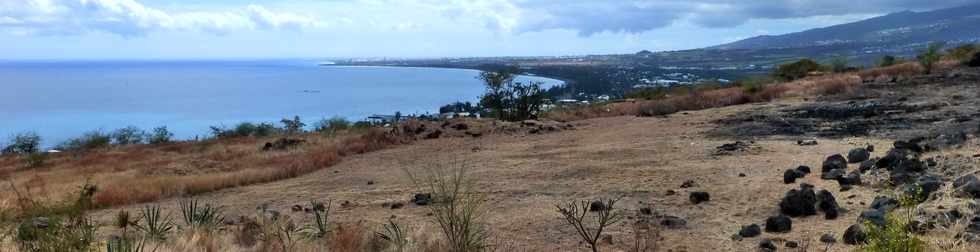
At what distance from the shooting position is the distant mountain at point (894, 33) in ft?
348

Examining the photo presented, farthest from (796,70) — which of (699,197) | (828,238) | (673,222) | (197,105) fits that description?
(197,105)

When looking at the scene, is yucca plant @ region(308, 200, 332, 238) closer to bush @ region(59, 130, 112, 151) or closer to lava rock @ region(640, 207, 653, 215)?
lava rock @ region(640, 207, 653, 215)

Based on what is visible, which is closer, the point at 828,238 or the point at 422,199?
the point at 828,238

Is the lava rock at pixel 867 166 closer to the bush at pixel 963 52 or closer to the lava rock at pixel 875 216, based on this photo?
the lava rock at pixel 875 216

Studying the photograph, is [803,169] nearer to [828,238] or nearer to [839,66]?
[828,238]

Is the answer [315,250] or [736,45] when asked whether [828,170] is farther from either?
[736,45]

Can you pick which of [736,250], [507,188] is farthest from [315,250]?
[507,188]

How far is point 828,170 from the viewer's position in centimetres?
899

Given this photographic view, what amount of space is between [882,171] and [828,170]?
25.4 inches

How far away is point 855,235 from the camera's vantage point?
228 inches

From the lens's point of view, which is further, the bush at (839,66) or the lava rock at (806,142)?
the bush at (839,66)

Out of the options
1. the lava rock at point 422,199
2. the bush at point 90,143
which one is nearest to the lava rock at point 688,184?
the lava rock at point 422,199

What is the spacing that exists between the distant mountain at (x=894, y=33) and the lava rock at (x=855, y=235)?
96825 millimetres

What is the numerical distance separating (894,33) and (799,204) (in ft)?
454
